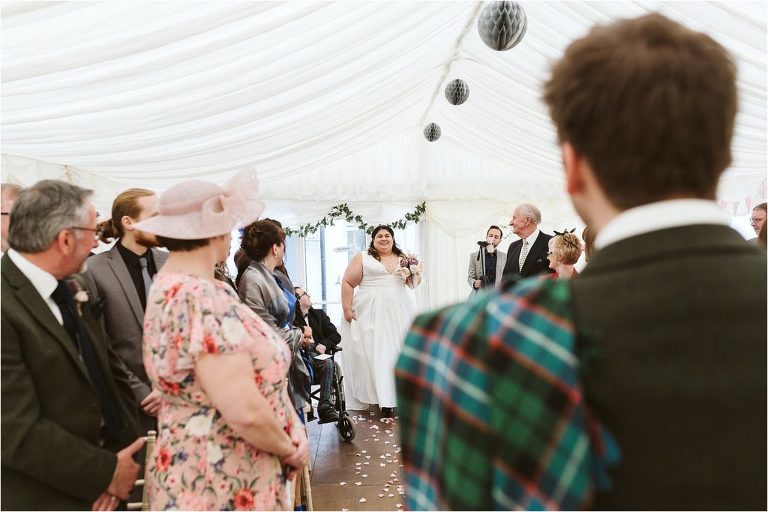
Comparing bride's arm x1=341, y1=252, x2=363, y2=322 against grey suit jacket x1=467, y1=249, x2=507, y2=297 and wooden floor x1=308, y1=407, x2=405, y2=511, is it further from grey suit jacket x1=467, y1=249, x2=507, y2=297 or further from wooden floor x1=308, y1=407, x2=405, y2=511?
grey suit jacket x1=467, y1=249, x2=507, y2=297

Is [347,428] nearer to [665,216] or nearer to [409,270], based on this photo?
[409,270]

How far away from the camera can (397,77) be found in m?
4.89

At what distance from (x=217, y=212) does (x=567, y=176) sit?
44.2 inches

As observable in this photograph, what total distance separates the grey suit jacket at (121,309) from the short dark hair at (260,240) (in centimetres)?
95

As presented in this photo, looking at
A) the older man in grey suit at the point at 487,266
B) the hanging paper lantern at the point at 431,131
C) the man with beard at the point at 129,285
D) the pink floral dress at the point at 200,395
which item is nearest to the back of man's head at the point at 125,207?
the man with beard at the point at 129,285

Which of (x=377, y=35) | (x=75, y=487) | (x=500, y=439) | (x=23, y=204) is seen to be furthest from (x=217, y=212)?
(x=377, y=35)

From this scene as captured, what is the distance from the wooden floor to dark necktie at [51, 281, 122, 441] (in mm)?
2038

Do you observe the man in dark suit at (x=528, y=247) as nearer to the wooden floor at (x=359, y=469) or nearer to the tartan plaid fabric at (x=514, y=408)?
the wooden floor at (x=359, y=469)

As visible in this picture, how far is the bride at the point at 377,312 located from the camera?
17.2 feet

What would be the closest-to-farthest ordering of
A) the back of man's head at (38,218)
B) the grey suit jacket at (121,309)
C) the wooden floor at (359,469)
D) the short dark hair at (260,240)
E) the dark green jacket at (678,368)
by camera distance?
the dark green jacket at (678,368)
the back of man's head at (38,218)
the grey suit jacket at (121,309)
the short dark hair at (260,240)
the wooden floor at (359,469)

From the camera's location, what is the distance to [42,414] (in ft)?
4.61

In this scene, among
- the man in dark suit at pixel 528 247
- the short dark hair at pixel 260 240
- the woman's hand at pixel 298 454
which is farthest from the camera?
the man in dark suit at pixel 528 247

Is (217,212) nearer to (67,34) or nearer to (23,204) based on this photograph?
(23,204)

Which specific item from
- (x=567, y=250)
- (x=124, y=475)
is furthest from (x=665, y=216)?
(x=567, y=250)
